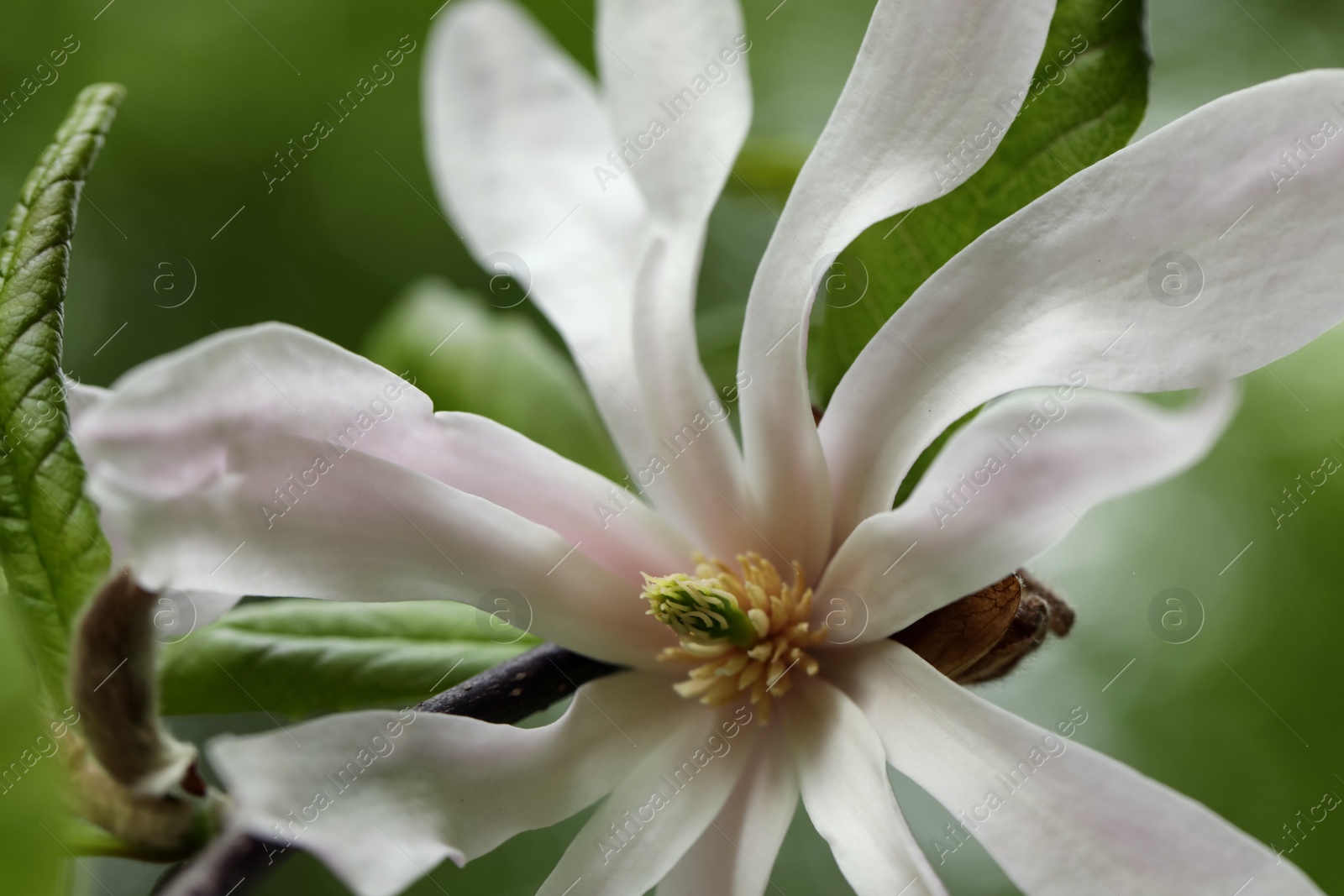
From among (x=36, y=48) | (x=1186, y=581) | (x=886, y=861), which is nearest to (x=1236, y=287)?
(x=886, y=861)

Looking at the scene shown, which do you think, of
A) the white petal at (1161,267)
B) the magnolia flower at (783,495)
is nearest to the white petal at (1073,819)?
the magnolia flower at (783,495)

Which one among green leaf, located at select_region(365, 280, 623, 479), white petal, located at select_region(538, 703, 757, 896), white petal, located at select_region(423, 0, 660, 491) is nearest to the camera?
white petal, located at select_region(538, 703, 757, 896)

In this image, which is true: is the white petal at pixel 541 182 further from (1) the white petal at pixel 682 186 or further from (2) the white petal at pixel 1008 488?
(2) the white petal at pixel 1008 488

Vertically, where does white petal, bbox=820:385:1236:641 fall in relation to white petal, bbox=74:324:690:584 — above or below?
below

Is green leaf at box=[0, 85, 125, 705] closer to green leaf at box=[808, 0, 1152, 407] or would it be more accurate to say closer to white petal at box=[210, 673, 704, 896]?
white petal at box=[210, 673, 704, 896]

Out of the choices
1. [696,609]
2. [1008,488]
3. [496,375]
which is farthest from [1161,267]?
[496,375]

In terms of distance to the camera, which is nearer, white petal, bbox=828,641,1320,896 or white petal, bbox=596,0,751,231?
white petal, bbox=828,641,1320,896

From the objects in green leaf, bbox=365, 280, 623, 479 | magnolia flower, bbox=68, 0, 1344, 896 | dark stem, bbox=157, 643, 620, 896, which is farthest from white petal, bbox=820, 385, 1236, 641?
green leaf, bbox=365, 280, 623, 479
